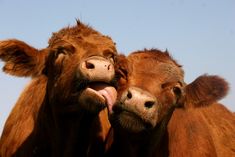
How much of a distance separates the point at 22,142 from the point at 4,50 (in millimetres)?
1693

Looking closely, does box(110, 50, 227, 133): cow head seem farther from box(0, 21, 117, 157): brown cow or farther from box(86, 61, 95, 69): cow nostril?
box(86, 61, 95, 69): cow nostril

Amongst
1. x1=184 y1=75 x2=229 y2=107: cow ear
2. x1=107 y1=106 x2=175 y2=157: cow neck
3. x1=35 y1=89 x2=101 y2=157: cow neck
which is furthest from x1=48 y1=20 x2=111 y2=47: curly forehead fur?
x1=184 y1=75 x2=229 y2=107: cow ear

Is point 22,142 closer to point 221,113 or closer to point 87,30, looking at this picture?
point 87,30

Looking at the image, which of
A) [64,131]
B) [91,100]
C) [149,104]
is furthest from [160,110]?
[64,131]

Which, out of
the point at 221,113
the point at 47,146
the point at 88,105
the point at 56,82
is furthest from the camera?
the point at 221,113

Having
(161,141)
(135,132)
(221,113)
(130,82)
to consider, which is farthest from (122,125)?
(221,113)

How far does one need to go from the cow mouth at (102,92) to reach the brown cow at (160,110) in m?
0.13

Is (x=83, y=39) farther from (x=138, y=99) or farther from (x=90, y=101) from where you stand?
(x=138, y=99)

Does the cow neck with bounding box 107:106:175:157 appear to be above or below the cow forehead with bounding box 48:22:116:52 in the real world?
below

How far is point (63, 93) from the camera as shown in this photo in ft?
25.2

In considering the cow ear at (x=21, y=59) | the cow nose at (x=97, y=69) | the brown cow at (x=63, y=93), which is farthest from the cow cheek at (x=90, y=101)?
the cow ear at (x=21, y=59)

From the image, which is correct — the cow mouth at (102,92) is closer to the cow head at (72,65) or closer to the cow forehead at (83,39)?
the cow head at (72,65)

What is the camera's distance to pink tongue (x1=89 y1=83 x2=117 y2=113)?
7.28 metres

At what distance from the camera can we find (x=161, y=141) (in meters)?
8.79
